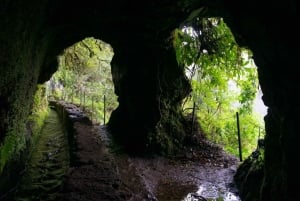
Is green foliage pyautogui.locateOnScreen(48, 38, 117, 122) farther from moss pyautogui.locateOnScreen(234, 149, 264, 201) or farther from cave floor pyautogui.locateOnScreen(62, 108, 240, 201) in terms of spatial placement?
moss pyautogui.locateOnScreen(234, 149, 264, 201)

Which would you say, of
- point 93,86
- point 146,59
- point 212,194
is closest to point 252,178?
point 212,194

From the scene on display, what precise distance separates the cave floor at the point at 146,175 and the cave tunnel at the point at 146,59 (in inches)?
39.5

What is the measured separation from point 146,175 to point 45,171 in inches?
92.0

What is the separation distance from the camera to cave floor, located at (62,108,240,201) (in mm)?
4434

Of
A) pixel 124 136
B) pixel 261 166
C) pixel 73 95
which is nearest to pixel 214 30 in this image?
pixel 124 136

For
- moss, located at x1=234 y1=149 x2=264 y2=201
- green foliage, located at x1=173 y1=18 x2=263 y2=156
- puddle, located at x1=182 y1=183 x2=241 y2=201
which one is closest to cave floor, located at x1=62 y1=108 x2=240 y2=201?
puddle, located at x1=182 y1=183 x2=241 y2=201

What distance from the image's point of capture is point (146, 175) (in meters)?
8.10

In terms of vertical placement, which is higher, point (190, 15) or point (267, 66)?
point (190, 15)

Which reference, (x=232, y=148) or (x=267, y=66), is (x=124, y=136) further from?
(x=267, y=66)

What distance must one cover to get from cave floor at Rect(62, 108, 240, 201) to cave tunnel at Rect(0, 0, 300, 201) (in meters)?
1.00

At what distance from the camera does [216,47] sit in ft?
33.6

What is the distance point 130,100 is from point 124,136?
45.2 inches

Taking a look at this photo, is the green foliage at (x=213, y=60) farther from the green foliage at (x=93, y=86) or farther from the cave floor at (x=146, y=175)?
the green foliage at (x=93, y=86)

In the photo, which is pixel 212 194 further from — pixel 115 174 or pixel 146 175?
pixel 115 174
